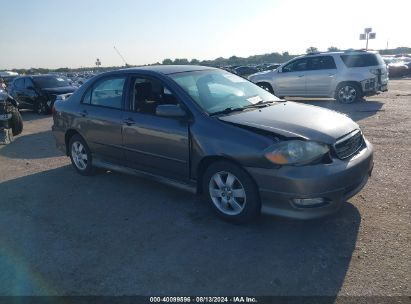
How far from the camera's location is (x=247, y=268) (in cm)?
327

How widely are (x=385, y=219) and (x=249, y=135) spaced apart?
1704 millimetres

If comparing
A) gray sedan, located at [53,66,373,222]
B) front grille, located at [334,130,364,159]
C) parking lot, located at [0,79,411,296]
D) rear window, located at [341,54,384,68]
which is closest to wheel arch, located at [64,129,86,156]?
gray sedan, located at [53,66,373,222]

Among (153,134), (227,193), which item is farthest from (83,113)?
(227,193)

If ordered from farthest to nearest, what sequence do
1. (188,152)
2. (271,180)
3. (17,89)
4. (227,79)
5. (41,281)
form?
(17,89)
(227,79)
(188,152)
(271,180)
(41,281)

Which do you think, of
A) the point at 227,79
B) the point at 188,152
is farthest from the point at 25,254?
the point at 227,79

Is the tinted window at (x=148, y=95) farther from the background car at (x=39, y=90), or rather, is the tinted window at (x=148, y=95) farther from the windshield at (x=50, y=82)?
the windshield at (x=50, y=82)

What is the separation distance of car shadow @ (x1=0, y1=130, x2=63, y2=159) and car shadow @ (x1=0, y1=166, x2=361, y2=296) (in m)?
2.90

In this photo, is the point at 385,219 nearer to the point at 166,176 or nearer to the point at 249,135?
the point at 249,135

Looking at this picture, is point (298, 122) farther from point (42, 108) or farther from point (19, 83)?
point (19, 83)

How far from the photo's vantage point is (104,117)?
5.35 m

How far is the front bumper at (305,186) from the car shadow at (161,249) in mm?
318

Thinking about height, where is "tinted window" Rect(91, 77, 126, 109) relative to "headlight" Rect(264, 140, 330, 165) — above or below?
above

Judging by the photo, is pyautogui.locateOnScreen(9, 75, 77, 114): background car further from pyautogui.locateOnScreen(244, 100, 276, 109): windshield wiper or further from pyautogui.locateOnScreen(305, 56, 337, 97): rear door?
pyautogui.locateOnScreen(244, 100, 276, 109): windshield wiper

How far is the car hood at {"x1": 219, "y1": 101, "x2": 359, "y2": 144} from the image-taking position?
12.3 feet
